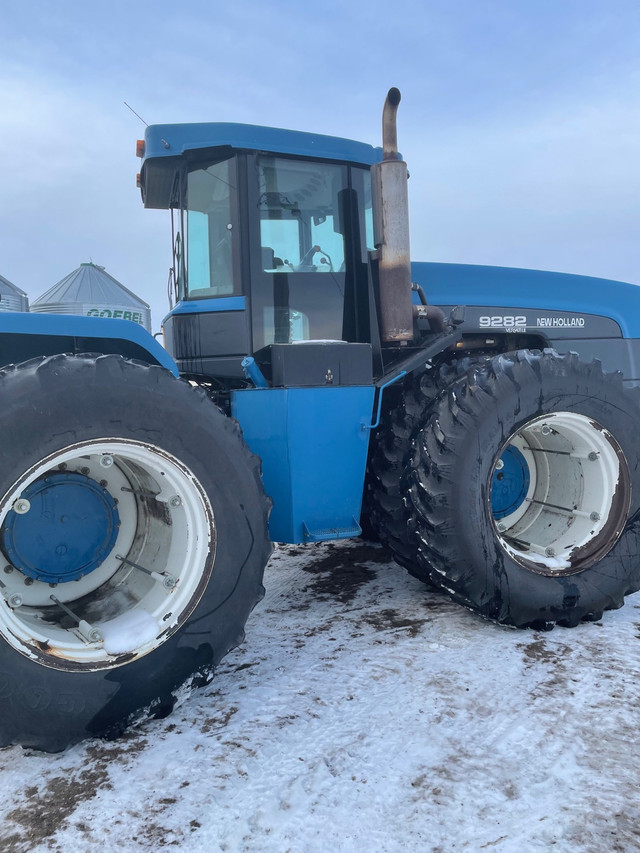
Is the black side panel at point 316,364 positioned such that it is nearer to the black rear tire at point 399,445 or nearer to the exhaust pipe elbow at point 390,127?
the black rear tire at point 399,445

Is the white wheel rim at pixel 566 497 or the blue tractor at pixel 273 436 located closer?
the blue tractor at pixel 273 436

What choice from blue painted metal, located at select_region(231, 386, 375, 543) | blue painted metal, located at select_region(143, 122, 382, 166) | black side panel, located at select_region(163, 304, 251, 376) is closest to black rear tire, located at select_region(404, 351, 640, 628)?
blue painted metal, located at select_region(231, 386, 375, 543)

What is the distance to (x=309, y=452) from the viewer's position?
2.78 metres

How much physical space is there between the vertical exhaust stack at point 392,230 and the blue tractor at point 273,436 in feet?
0.03

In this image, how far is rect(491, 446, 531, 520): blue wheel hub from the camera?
337 cm

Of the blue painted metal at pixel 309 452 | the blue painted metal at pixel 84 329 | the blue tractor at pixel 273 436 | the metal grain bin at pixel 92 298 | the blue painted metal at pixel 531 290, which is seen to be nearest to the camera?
the blue tractor at pixel 273 436

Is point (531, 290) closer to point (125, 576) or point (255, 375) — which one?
point (255, 375)

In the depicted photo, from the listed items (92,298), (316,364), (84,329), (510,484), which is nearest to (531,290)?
(510,484)

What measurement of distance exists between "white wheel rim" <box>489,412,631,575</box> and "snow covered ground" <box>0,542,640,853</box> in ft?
1.29

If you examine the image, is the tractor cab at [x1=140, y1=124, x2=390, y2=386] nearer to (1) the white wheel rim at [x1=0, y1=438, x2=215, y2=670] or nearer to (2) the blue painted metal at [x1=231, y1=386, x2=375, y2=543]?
(2) the blue painted metal at [x1=231, y1=386, x2=375, y2=543]

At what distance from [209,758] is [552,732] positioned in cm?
109

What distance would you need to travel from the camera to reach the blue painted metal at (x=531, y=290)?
3.69m

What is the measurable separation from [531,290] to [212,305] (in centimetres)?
197

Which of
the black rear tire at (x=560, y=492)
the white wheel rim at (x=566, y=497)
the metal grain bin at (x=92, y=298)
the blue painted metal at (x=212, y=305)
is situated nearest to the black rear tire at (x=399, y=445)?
the black rear tire at (x=560, y=492)
